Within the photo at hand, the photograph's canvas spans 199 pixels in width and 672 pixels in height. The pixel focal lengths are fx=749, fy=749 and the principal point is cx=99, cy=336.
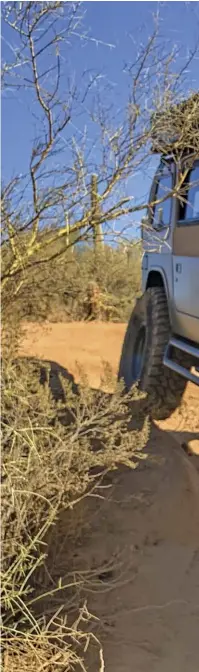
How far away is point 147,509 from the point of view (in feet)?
14.5

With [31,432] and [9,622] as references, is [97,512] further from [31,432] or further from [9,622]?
[9,622]

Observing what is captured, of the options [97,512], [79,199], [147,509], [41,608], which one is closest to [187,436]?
[147,509]

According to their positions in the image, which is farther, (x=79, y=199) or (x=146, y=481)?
(x=146, y=481)

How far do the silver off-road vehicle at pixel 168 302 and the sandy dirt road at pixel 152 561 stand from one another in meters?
0.61

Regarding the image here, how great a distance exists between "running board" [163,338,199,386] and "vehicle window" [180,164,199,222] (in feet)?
3.18

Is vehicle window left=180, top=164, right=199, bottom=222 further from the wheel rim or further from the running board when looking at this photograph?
the wheel rim

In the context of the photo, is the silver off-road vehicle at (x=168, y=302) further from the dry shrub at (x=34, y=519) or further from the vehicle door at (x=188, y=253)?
the dry shrub at (x=34, y=519)

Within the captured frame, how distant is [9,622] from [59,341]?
751cm

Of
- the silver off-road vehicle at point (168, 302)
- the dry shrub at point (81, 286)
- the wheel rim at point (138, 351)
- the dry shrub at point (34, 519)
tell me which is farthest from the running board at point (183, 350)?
the dry shrub at point (34, 519)

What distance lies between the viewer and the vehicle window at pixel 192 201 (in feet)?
17.1

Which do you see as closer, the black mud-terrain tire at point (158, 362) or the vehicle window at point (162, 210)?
the vehicle window at point (162, 210)

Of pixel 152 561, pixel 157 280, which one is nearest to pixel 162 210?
pixel 157 280

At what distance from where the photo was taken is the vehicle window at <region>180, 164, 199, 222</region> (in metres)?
5.21

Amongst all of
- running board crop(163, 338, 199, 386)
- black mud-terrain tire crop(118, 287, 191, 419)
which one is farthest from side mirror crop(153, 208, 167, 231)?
running board crop(163, 338, 199, 386)
